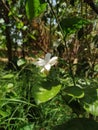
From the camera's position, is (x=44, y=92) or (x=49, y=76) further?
(x=49, y=76)

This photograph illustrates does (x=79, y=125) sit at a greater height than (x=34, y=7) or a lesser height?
lesser

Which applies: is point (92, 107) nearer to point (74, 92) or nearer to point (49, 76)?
point (74, 92)

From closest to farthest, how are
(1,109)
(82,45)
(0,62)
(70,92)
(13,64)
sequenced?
(70,92) < (1,109) < (82,45) < (13,64) < (0,62)

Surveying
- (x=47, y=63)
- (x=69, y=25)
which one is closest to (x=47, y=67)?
(x=47, y=63)

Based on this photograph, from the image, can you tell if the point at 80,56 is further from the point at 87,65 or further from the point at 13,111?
the point at 13,111

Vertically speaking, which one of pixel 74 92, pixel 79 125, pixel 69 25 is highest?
pixel 69 25

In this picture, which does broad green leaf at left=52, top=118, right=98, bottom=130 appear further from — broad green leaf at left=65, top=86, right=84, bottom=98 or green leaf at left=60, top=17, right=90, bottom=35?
green leaf at left=60, top=17, right=90, bottom=35

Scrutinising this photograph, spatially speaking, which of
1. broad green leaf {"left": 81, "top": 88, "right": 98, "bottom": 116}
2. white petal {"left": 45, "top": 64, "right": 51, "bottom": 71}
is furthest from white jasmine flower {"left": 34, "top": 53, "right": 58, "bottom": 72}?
broad green leaf {"left": 81, "top": 88, "right": 98, "bottom": 116}

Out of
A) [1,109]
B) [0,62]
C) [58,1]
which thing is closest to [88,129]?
[1,109]
